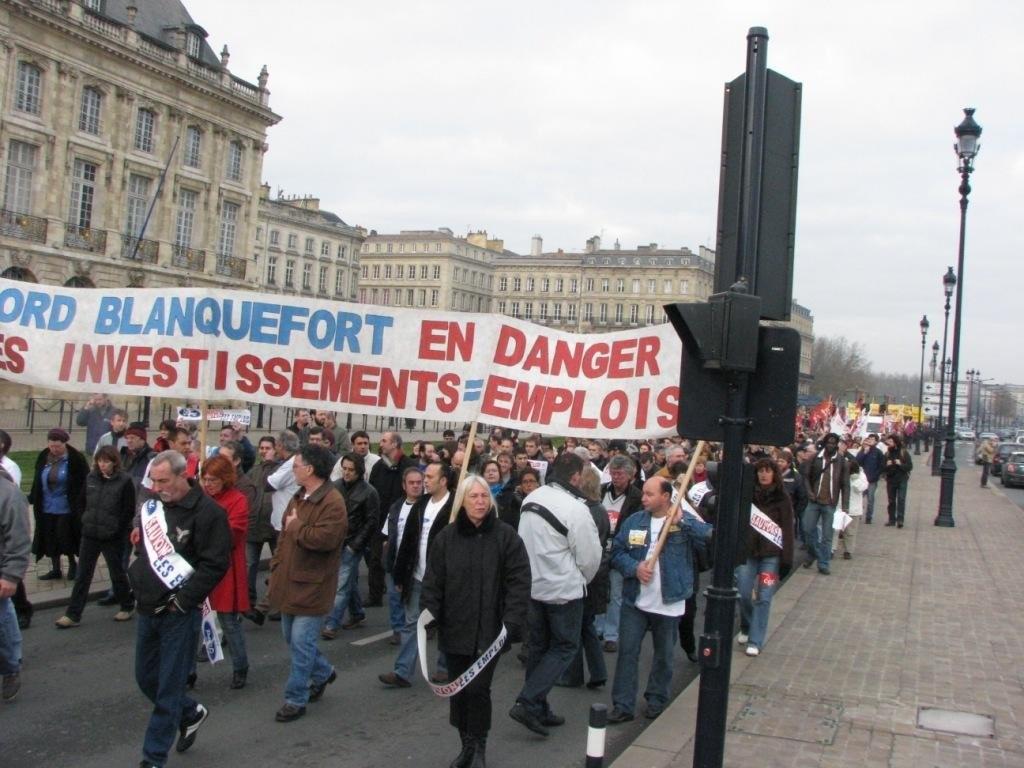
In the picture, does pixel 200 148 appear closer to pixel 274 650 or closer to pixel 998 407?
pixel 274 650

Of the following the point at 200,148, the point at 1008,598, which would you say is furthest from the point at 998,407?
the point at 1008,598

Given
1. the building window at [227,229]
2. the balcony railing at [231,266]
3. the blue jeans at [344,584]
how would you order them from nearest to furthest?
1. the blue jeans at [344,584]
2. the building window at [227,229]
3. the balcony railing at [231,266]

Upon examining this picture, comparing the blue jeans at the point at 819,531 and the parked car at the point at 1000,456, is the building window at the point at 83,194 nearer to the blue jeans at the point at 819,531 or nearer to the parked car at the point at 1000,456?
the blue jeans at the point at 819,531

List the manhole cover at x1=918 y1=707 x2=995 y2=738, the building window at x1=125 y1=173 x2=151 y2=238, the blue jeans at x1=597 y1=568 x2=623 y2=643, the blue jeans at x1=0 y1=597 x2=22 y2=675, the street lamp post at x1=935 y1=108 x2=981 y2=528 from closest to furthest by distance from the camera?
the blue jeans at x1=0 y1=597 x2=22 y2=675 < the manhole cover at x1=918 y1=707 x2=995 y2=738 < the blue jeans at x1=597 y1=568 x2=623 y2=643 < the street lamp post at x1=935 y1=108 x2=981 y2=528 < the building window at x1=125 y1=173 x2=151 y2=238

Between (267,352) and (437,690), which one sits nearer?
(437,690)

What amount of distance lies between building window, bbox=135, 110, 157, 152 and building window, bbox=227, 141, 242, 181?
16.0 ft

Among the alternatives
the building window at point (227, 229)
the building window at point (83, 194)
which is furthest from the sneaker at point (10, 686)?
the building window at point (227, 229)

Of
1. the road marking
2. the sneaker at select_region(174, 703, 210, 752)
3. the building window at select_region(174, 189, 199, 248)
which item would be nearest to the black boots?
the sneaker at select_region(174, 703, 210, 752)

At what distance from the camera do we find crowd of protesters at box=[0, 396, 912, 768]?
18.1 ft

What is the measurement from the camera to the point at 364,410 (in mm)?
8648

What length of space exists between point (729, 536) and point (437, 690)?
2045 mm

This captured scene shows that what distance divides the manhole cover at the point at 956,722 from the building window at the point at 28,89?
39.6 meters

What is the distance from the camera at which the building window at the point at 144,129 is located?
43.4 m

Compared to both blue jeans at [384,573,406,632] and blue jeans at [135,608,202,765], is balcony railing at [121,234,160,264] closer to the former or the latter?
blue jeans at [384,573,406,632]
